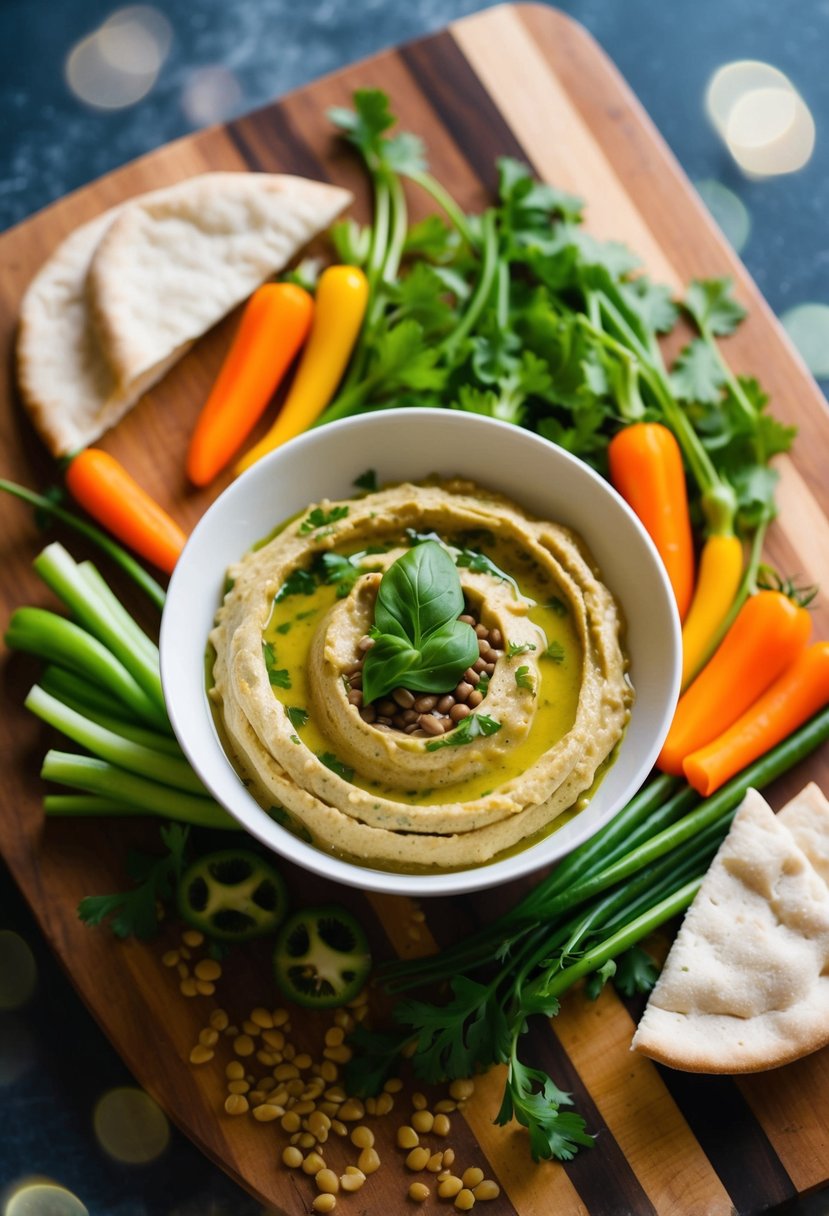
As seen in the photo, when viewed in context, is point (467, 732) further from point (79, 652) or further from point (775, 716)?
point (79, 652)

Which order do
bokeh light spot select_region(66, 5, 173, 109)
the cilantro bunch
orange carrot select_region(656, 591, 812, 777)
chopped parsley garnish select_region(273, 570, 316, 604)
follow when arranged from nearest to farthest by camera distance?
chopped parsley garnish select_region(273, 570, 316, 604)
orange carrot select_region(656, 591, 812, 777)
the cilantro bunch
bokeh light spot select_region(66, 5, 173, 109)

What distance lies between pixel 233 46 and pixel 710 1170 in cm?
542

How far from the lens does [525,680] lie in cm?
367

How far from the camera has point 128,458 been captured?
185 inches

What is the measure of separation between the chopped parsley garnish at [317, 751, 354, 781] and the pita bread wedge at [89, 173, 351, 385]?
183 centimetres

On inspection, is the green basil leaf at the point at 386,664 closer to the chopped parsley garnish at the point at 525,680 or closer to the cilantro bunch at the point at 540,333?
the chopped parsley garnish at the point at 525,680

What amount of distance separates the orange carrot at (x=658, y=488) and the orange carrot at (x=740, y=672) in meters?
0.25

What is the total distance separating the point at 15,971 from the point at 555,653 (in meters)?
2.68

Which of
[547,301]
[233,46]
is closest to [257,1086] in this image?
[547,301]

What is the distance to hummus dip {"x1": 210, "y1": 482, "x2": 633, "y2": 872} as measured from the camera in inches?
141

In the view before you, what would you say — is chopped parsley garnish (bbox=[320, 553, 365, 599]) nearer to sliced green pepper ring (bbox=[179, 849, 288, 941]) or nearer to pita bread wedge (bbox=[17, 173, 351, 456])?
sliced green pepper ring (bbox=[179, 849, 288, 941])

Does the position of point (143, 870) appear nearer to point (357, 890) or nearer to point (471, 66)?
point (357, 890)

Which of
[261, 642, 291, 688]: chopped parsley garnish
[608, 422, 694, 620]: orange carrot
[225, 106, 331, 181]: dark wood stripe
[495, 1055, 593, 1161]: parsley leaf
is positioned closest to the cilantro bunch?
[608, 422, 694, 620]: orange carrot

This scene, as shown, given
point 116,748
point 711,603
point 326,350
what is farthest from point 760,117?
point 116,748
